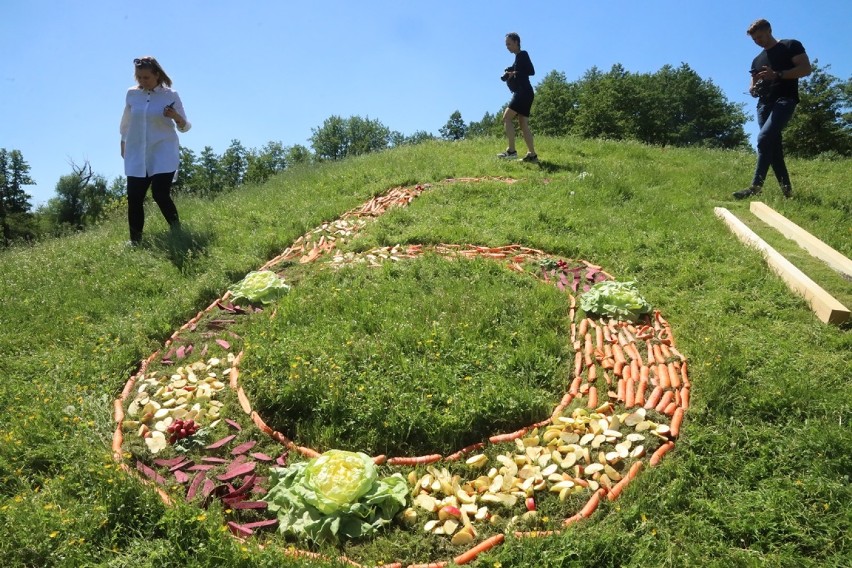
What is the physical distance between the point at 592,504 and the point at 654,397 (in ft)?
3.78

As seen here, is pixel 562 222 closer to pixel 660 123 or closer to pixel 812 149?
pixel 812 149

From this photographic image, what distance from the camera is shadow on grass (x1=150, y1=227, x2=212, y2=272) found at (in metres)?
6.84

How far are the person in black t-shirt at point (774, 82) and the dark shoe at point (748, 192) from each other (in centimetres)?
37

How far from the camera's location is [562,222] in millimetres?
7414

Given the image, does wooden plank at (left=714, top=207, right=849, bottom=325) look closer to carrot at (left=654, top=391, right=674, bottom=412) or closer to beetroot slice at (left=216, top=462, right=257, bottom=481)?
carrot at (left=654, top=391, right=674, bottom=412)

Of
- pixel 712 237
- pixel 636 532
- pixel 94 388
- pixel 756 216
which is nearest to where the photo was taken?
pixel 636 532

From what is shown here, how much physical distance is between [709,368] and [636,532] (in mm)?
1662

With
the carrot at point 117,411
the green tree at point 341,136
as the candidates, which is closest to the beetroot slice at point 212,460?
the carrot at point 117,411

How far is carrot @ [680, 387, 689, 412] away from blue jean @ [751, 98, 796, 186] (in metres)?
5.31

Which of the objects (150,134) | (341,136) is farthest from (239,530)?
(341,136)

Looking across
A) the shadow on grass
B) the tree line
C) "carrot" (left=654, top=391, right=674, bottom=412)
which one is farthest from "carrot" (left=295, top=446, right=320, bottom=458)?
the tree line

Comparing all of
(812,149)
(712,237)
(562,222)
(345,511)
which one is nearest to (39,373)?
(345,511)

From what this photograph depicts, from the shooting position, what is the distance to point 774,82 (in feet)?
24.3

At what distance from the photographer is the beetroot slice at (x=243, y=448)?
3730 millimetres
